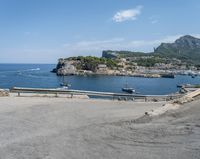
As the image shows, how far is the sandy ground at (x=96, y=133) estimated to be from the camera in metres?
12.6

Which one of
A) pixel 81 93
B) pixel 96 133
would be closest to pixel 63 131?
pixel 96 133

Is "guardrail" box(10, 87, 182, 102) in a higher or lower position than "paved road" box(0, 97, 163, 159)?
higher

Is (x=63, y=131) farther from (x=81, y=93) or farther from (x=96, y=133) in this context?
(x=81, y=93)

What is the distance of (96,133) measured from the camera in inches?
619

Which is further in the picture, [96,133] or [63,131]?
[63,131]

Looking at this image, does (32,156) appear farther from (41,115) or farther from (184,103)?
(184,103)

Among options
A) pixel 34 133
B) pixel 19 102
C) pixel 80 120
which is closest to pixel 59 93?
pixel 19 102

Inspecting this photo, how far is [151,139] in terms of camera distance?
47.7 ft

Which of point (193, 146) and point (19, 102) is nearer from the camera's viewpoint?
point (193, 146)

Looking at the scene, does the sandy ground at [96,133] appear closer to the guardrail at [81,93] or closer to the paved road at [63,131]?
the paved road at [63,131]

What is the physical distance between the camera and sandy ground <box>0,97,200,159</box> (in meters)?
12.6

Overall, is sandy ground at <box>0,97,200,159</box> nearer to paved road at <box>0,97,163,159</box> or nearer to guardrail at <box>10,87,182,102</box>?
paved road at <box>0,97,163,159</box>

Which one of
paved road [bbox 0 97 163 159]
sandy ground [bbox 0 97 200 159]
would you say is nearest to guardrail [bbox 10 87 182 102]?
paved road [bbox 0 97 163 159]

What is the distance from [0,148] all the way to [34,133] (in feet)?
8.84
